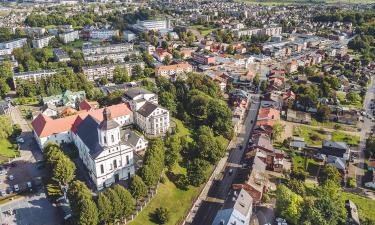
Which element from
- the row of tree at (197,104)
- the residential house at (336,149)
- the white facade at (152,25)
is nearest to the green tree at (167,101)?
the row of tree at (197,104)

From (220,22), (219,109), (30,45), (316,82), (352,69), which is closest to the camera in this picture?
(219,109)

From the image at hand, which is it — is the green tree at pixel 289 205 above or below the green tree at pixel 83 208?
below

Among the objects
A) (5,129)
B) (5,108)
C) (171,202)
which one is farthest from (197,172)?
(5,108)

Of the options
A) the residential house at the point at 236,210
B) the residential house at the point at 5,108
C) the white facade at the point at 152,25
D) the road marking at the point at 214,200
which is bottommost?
the road marking at the point at 214,200

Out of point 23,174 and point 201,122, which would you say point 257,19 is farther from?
point 23,174

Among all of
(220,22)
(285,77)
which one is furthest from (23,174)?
(220,22)

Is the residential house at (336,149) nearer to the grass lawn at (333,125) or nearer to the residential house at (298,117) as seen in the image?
the grass lawn at (333,125)

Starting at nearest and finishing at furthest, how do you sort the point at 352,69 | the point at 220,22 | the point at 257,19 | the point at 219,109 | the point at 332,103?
the point at 219,109 → the point at 332,103 → the point at 352,69 → the point at 220,22 → the point at 257,19
